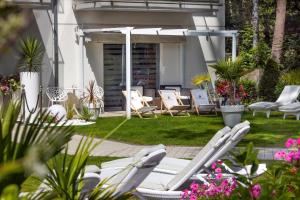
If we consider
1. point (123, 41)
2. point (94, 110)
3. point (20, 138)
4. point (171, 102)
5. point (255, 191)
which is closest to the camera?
point (20, 138)

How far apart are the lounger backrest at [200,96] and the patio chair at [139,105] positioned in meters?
1.44

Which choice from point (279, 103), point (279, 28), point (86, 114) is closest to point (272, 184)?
point (86, 114)

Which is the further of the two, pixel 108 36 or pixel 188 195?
pixel 108 36

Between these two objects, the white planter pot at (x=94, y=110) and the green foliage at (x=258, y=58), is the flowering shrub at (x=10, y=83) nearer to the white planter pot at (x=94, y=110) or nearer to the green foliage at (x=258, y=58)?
the white planter pot at (x=94, y=110)

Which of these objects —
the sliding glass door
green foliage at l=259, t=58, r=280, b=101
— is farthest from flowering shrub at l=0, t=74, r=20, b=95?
green foliage at l=259, t=58, r=280, b=101

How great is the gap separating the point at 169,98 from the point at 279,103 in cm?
345

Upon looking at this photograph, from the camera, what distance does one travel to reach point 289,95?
21141 millimetres

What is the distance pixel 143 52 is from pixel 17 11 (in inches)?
891

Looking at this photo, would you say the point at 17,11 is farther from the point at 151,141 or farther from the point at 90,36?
the point at 90,36

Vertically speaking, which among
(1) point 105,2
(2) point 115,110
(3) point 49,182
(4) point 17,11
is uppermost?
(1) point 105,2

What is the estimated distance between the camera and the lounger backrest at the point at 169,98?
A: 20656 mm

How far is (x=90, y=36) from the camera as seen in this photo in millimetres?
22250

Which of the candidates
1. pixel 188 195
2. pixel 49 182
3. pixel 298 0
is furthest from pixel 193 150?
pixel 298 0

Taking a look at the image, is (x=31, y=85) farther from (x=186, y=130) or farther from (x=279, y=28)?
(x=279, y=28)
